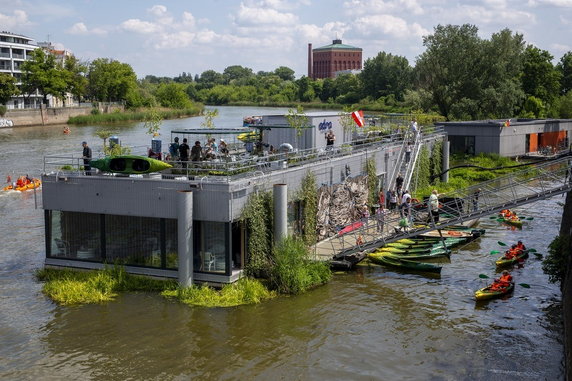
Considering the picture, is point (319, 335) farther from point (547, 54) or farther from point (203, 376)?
point (547, 54)

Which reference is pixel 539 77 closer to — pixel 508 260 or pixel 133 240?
pixel 508 260

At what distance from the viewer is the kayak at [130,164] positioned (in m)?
24.9

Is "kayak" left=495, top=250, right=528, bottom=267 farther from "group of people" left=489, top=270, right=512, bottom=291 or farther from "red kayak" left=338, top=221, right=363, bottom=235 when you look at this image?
"red kayak" left=338, top=221, right=363, bottom=235

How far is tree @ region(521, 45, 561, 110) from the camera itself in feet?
326

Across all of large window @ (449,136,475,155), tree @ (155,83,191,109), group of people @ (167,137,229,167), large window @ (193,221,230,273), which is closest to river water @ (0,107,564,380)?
large window @ (193,221,230,273)

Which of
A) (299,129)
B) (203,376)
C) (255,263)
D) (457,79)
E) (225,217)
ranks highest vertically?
(457,79)

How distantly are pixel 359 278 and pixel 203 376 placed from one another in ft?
34.7

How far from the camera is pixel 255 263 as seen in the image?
25125 millimetres

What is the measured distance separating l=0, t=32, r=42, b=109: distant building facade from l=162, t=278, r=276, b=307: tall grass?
115938 mm

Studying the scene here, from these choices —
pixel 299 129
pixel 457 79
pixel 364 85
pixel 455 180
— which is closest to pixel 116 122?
pixel 364 85

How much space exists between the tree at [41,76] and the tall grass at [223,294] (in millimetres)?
108836

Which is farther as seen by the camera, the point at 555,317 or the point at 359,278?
the point at 359,278

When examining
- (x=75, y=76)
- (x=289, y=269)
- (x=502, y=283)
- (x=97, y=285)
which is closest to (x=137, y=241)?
(x=97, y=285)

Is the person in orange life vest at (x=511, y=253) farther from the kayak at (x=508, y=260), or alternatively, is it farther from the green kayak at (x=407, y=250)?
the green kayak at (x=407, y=250)
